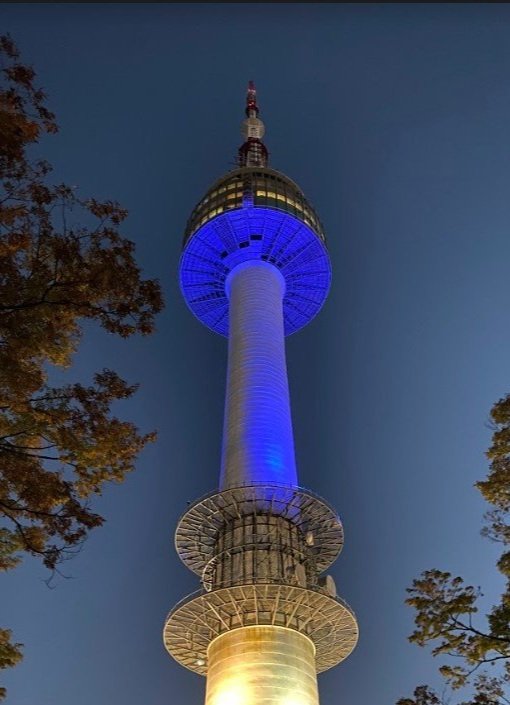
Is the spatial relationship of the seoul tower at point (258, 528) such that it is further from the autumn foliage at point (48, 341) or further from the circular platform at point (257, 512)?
the autumn foliage at point (48, 341)

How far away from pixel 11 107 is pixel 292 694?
103 ft

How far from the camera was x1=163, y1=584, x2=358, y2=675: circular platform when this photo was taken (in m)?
36.5

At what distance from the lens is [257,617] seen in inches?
1420

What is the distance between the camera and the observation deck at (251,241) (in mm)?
64750

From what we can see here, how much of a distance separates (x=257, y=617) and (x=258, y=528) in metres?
6.30

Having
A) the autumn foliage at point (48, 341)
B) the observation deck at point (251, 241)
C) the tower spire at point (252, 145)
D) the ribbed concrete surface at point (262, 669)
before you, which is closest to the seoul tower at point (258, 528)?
the ribbed concrete surface at point (262, 669)

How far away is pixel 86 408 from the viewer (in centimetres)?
1714

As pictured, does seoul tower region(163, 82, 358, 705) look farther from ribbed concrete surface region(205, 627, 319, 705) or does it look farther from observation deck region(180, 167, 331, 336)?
observation deck region(180, 167, 331, 336)

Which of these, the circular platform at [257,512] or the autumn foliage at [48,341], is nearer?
the autumn foliage at [48,341]

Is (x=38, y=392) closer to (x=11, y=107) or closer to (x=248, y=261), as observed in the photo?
(x=11, y=107)

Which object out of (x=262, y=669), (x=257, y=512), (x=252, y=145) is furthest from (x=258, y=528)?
(x=252, y=145)

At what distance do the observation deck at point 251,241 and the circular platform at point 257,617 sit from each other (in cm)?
3609

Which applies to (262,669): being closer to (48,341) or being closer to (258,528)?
(258,528)

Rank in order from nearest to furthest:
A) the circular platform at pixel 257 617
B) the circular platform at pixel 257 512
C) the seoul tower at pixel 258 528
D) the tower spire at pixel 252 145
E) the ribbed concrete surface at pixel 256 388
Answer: the seoul tower at pixel 258 528 < the circular platform at pixel 257 617 < the circular platform at pixel 257 512 < the ribbed concrete surface at pixel 256 388 < the tower spire at pixel 252 145
